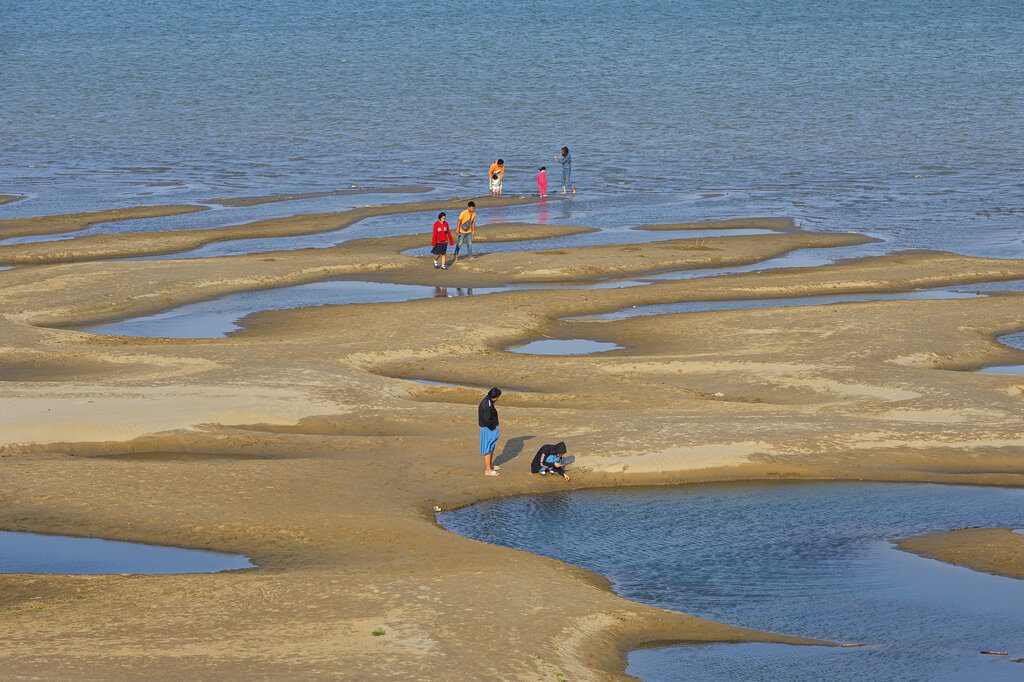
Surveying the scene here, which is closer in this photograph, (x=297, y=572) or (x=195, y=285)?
(x=297, y=572)

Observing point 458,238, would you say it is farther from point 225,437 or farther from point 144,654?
point 144,654

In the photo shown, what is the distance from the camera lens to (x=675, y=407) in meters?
28.6

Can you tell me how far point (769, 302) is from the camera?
40281 mm

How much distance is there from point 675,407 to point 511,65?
11122 cm

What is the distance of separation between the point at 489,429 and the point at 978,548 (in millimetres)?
8006

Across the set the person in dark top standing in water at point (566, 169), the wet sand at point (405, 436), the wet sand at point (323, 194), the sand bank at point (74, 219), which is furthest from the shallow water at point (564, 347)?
the wet sand at point (323, 194)

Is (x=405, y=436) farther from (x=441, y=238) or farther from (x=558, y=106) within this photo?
(x=558, y=106)

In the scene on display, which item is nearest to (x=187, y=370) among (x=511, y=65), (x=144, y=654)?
(x=144, y=654)

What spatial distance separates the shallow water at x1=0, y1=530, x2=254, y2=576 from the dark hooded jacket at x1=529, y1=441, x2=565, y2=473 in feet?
19.2

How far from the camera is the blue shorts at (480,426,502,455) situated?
951 inches

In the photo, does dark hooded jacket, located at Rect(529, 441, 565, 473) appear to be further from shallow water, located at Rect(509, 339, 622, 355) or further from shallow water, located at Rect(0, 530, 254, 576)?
shallow water, located at Rect(509, 339, 622, 355)

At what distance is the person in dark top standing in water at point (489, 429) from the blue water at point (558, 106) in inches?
1151

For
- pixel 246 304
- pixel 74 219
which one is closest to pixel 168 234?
pixel 74 219

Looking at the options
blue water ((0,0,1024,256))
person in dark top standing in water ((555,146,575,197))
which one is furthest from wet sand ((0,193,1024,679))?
person in dark top standing in water ((555,146,575,197))
